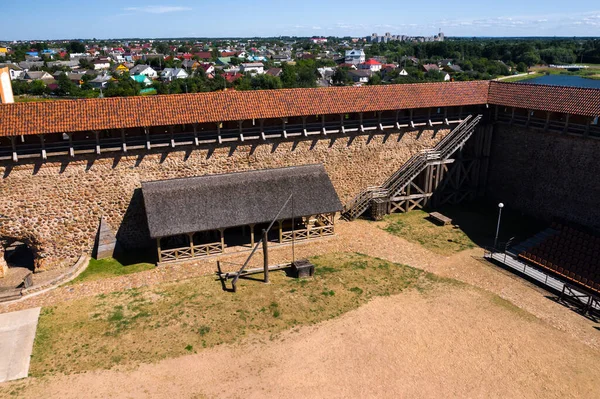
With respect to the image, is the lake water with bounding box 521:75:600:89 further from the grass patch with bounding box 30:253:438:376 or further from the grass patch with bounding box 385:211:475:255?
the grass patch with bounding box 30:253:438:376

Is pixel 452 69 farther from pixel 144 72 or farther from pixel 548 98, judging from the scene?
pixel 548 98

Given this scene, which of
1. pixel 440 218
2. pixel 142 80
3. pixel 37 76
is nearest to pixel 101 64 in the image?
pixel 37 76

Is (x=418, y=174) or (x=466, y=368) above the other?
(x=418, y=174)

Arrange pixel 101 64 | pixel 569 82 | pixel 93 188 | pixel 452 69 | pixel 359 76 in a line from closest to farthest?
pixel 93 188
pixel 569 82
pixel 359 76
pixel 452 69
pixel 101 64

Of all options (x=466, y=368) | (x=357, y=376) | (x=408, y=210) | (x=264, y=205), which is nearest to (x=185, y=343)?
(x=357, y=376)

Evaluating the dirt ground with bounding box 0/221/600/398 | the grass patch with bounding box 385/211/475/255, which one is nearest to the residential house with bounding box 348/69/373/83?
the grass patch with bounding box 385/211/475/255

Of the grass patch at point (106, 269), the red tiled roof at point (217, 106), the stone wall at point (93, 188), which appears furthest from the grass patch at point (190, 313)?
the red tiled roof at point (217, 106)

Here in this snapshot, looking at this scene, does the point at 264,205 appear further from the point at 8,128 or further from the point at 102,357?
the point at 8,128
